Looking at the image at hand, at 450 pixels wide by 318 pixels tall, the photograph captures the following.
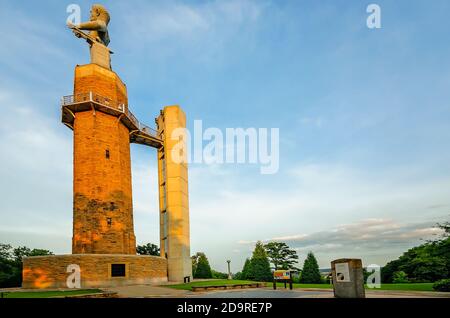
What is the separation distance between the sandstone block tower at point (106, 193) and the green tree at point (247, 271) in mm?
8820

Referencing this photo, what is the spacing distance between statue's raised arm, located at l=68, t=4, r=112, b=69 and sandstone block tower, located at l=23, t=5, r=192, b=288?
10 centimetres

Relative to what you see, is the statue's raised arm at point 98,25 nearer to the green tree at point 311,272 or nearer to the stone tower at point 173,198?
the stone tower at point 173,198

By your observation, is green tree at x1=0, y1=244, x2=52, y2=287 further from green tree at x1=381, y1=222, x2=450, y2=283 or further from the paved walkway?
green tree at x1=381, y1=222, x2=450, y2=283

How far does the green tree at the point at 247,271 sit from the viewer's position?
42669 mm

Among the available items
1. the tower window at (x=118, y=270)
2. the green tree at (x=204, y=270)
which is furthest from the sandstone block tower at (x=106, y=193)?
the green tree at (x=204, y=270)

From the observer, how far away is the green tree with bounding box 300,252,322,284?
33781 millimetres

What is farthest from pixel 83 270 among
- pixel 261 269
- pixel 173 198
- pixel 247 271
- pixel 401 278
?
pixel 401 278

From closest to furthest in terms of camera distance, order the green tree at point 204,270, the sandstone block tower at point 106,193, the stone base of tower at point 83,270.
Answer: the stone base of tower at point 83,270, the sandstone block tower at point 106,193, the green tree at point 204,270

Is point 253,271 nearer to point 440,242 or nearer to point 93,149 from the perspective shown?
point 440,242
